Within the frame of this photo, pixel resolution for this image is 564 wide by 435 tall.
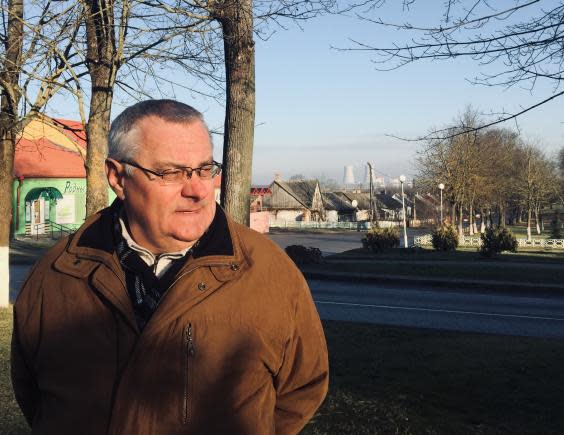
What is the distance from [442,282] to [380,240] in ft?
35.6

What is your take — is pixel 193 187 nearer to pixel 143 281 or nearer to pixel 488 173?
pixel 143 281

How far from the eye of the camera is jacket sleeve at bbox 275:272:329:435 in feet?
7.79

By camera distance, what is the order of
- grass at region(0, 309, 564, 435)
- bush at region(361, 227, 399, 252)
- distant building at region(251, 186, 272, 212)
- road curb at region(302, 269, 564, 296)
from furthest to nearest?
1. distant building at region(251, 186, 272, 212)
2. bush at region(361, 227, 399, 252)
3. road curb at region(302, 269, 564, 296)
4. grass at region(0, 309, 564, 435)

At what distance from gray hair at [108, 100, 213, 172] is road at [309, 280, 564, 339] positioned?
913 centimetres

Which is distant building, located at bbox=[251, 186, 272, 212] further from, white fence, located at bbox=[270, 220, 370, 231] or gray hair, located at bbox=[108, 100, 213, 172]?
gray hair, located at bbox=[108, 100, 213, 172]

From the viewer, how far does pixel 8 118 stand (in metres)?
10.8

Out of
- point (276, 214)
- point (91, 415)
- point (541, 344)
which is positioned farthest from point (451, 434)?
point (276, 214)

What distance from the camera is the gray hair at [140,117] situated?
2.29m

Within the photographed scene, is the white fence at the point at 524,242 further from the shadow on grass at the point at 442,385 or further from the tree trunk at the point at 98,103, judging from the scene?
the tree trunk at the point at 98,103

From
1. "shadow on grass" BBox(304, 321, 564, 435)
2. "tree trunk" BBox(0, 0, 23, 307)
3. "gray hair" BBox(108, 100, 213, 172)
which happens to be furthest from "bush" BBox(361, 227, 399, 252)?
"gray hair" BBox(108, 100, 213, 172)

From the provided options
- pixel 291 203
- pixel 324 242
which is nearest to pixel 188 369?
pixel 324 242

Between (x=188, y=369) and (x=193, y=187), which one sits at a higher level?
(x=193, y=187)

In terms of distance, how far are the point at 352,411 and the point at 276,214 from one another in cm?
7261

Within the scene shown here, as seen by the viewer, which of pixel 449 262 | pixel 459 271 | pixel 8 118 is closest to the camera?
pixel 8 118
